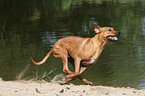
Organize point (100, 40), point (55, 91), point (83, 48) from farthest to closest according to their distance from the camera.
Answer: point (83, 48)
point (100, 40)
point (55, 91)

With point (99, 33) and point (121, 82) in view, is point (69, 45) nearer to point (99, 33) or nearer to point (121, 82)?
point (99, 33)

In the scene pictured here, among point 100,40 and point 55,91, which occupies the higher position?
point 100,40

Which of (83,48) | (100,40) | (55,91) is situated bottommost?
(55,91)

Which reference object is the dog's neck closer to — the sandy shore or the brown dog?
the brown dog

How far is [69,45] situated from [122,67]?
3728 millimetres

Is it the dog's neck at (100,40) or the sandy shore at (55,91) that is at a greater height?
the dog's neck at (100,40)

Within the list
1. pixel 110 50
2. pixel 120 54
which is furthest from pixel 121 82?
pixel 110 50

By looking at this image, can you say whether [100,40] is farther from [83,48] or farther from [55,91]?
[55,91]

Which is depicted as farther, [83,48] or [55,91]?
[83,48]

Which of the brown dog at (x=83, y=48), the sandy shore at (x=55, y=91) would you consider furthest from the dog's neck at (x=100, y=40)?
the sandy shore at (x=55, y=91)

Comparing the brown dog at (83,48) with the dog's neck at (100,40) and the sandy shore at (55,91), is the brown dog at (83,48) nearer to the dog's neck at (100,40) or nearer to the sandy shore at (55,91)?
the dog's neck at (100,40)

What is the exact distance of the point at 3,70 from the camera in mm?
12844

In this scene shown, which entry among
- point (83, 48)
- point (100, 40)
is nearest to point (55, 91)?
point (83, 48)

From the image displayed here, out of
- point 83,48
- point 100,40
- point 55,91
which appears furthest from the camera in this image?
point 83,48
